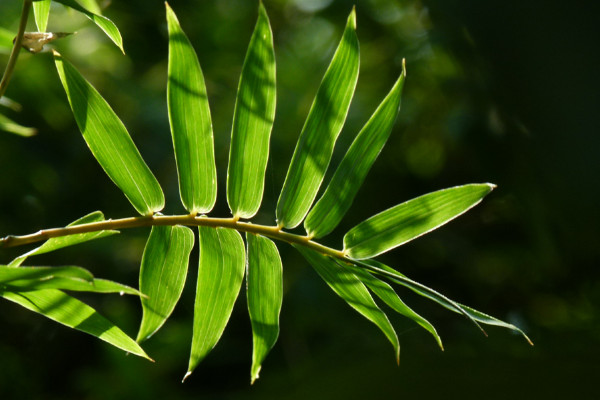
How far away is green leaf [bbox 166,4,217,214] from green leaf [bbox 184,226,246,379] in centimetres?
3

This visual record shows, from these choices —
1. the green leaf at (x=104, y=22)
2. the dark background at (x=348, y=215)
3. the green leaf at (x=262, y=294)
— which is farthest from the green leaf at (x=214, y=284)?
the dark background at (x=348, y=215)

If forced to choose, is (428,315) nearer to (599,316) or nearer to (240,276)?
(599,316)

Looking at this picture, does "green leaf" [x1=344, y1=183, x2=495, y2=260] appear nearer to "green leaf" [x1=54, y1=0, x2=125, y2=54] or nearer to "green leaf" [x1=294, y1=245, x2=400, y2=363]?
"green leaf" [x1=294, y1=245, x2=400, y2=363]

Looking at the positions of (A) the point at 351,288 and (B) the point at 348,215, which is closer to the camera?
(A) the point at 351,288

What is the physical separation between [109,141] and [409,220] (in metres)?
0.27

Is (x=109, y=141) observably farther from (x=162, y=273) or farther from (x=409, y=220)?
(x=409, y=220)

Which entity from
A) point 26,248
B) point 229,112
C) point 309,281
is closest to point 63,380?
point 26,248

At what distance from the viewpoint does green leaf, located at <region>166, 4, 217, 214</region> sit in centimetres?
51

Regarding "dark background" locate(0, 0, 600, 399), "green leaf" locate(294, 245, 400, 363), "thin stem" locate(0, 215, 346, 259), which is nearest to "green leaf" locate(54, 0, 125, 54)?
"thin stem" locate(0, 215, 346, 259)

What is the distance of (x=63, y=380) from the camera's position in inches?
71.6

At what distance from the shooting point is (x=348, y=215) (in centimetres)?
180

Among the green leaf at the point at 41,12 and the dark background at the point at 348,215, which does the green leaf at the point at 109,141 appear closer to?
the green leaf at the point at 41,12

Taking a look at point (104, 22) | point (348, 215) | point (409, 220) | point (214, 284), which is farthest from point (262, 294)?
point (348, 215)

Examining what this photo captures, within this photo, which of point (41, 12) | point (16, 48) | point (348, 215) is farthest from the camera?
point (348, 215)
